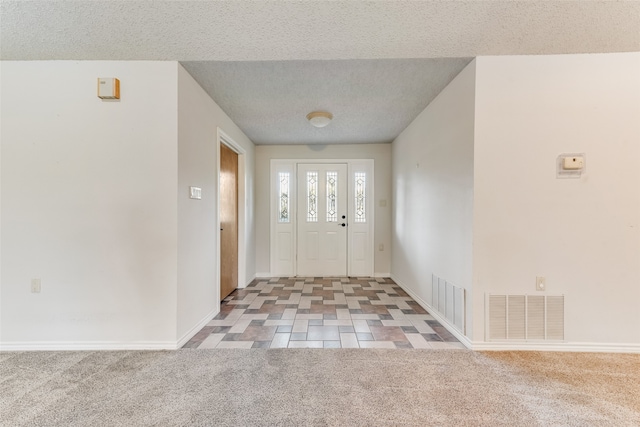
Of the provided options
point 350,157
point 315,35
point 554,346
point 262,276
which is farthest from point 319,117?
point 554,346

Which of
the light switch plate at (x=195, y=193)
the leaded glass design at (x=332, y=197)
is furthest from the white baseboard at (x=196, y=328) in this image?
the leaded glass design at (x=332, y=197)

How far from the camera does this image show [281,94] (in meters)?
2.72

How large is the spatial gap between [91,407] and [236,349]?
2.88 ft

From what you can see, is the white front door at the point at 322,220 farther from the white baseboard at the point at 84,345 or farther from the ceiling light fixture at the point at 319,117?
the white baseboard at the point at 84,345

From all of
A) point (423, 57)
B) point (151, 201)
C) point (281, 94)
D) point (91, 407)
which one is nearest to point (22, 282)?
point (151, 201)

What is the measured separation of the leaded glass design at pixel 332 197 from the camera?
468 cm

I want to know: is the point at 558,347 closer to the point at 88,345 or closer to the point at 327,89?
the point at 327,89

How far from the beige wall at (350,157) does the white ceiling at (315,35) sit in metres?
2.06

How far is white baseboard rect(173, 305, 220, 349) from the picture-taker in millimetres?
2202

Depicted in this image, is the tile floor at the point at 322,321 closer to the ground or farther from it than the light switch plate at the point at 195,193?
closer to the ground

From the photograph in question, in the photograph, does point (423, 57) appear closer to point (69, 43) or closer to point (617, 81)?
point (617, 81)

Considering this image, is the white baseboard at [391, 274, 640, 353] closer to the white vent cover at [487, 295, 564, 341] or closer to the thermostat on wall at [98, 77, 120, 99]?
the white vent cover at [487, 295, 564, 341]

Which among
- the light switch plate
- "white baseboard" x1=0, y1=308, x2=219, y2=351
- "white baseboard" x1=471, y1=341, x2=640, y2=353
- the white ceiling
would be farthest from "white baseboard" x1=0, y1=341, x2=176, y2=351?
"white baseboard" x1=471, y1=341, x2=640, y2=353

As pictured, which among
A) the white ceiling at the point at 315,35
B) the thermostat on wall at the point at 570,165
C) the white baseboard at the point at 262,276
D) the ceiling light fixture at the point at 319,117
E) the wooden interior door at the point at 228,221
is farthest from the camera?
the white baseboard at the point at 262,276
